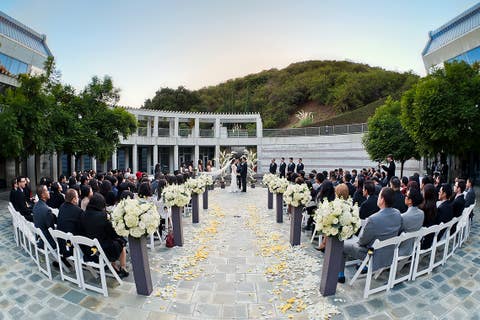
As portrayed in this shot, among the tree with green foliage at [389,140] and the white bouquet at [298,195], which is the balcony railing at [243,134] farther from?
the white bouquet at [298,195]

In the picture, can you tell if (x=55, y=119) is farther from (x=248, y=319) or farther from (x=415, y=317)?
(x=415, y=317)

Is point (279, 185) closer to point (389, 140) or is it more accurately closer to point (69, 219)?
point (69, 219)

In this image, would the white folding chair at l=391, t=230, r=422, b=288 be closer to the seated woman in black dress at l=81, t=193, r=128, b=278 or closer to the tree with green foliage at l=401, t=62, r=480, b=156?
the seated woman in black dress at l=81, t=193, r=128, b=278

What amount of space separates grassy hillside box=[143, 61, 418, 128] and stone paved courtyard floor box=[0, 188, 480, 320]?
141 ft

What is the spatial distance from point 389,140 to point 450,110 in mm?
5262

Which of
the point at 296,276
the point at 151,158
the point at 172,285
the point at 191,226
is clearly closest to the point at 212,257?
the point at 172,285

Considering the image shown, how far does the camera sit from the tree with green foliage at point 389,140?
51.9 feet

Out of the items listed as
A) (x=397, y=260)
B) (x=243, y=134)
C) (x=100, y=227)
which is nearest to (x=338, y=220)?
(x=397, y=260)

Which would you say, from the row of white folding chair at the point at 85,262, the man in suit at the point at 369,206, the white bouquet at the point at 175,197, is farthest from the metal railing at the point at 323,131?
the row of white folding chair at the point at 85,262

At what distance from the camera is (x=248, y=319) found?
13.2ft

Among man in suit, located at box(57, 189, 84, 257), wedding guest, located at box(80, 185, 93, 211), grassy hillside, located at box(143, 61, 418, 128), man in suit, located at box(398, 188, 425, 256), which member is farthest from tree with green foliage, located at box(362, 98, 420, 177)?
grassy hillside, located at box(143, 61, 418, 128)

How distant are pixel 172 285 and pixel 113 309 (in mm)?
1031

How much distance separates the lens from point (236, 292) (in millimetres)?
4766

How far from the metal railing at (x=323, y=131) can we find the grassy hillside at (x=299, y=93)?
16.1 m
